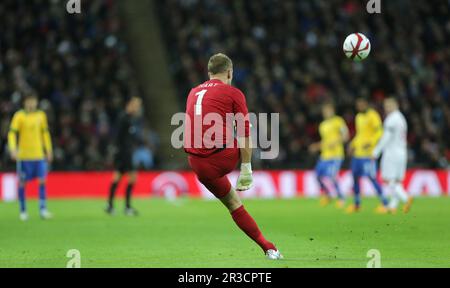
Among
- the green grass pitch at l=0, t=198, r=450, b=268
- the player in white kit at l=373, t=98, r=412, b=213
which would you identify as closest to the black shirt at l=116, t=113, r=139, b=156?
the green grass pitch at l=0, t=198, r=450, b=268

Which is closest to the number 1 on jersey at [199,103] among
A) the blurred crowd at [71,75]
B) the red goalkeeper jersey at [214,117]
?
the red goalkeeper jersey at [214,117]

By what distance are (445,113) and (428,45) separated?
290 centimetres

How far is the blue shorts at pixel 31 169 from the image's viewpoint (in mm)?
15742

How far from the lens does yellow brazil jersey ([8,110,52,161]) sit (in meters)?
15.6

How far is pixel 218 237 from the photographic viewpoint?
12.0 meters

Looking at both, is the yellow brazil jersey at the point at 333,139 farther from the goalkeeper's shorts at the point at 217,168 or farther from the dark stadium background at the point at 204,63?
the goalkeeper's shorts at the point at 217,168

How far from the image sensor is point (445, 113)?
23.9 metres

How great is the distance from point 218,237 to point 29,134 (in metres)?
5.42

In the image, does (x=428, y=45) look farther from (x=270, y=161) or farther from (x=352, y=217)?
(x=352, y=217)

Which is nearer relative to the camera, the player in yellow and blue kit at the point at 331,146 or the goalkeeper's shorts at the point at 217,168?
the goalkeeper's shorts at the point at 217,168

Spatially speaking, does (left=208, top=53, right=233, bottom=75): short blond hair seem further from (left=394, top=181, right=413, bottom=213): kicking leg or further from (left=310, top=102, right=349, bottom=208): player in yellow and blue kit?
(left=310, top=102, right=349, bottom=208): player in yellow and blue kit

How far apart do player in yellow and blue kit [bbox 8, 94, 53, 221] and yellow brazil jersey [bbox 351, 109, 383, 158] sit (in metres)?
6.40

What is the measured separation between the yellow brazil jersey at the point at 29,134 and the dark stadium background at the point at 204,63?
641cm

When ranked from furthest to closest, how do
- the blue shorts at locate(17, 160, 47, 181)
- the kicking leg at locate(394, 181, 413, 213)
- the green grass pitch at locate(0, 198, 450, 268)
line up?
the kicking leg at locate(394, 181, 413, 213) → the blue shorts at locate(17, 160, 47, 181) → the green grass pitch at locate(0, 198, 450, 268)
